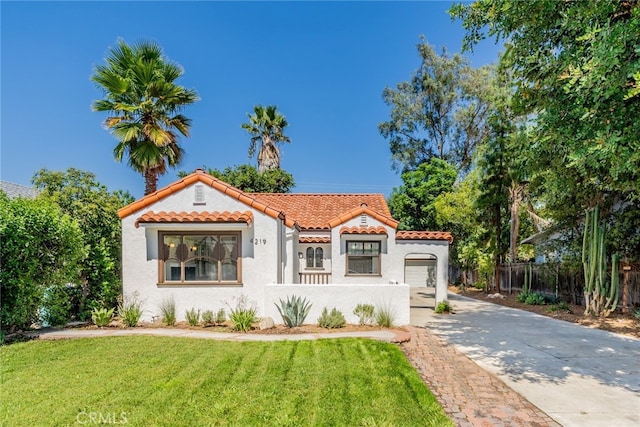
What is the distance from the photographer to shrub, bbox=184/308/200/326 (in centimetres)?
1136

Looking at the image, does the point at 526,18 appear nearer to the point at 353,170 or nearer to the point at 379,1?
the point at 379,1

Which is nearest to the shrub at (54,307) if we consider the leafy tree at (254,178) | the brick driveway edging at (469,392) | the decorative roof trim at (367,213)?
the decorative roof trim at (367,213)

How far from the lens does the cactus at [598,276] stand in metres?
13.8

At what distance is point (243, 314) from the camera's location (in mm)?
10969

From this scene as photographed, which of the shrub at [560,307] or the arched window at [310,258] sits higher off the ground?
the arched window at [310,258]

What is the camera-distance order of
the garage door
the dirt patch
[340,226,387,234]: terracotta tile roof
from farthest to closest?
the garage door, [340,226,387,234]: terracotta tile roof, the dirt patch

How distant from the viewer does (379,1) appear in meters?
14.8

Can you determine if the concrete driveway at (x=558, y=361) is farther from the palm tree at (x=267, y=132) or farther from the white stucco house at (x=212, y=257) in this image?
the palm tree at (x=267, y=132)

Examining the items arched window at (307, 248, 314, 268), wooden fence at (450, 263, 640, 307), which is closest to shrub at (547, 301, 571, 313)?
wooden fence at (450, 263, 640, 307)

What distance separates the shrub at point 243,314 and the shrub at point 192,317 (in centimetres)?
111

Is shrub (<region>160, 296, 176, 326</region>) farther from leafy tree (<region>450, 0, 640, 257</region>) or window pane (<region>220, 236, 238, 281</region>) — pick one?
leafy tree (<region>450, 0, 640, 257</region>)

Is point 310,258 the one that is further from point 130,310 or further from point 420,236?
point 130,310

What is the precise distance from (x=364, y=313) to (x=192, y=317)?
19.5 ft

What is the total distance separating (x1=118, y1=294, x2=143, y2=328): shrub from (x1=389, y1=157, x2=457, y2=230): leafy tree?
76.1 feet
